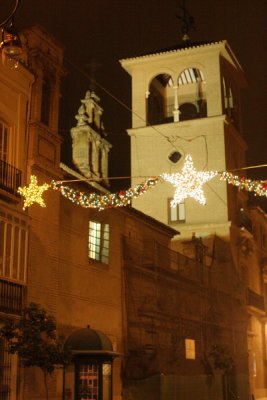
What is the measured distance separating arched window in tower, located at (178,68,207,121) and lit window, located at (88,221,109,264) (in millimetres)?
17235

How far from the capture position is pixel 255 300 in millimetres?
40750

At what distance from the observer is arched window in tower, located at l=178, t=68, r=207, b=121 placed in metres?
40.3

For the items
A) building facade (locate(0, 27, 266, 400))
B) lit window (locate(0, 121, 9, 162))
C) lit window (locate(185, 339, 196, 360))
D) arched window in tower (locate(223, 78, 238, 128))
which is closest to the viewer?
building facade (locate(0, 27, 266, 400))

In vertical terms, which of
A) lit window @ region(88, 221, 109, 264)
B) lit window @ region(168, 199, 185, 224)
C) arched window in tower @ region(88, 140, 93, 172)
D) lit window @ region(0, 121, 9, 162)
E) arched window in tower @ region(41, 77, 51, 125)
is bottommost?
lit window @ region(88, 221, 109, 264)

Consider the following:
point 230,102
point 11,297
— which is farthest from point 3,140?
point 230,102

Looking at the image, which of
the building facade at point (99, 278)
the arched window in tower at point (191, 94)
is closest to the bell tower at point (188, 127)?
the arched window in tower at point (191, 94)

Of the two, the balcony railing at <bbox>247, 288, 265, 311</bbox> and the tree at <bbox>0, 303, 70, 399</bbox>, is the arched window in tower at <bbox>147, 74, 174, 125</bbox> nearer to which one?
the balcony railing at <bbox>247, 288, 265, 311</bbox>

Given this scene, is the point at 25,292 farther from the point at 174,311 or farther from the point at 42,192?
the point at 174,311

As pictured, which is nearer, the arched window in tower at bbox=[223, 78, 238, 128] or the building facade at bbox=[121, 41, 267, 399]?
the building facade at bbox=[121, 41, 267, 399]

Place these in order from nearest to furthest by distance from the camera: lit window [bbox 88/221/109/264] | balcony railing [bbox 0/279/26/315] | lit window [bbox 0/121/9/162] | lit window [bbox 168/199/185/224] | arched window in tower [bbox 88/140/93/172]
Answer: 1. balcony railing [bbox 0/279/26/315]
2. lit window [bbox 0/121/9/162]
3. lit window [bbox 88/221/109/264]
4. arched window in tower [bbox 88/140/93/172]
5. lit window [bbox 168/199/185/224]

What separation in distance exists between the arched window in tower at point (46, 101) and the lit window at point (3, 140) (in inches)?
70.7

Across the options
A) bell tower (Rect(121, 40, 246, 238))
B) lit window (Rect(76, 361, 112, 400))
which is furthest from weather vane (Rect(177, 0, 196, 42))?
lit window (Rect(76, 361, 112, 400))

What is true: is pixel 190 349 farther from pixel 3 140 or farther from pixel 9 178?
pixel 3 140

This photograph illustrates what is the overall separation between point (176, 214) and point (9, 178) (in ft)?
66.9
